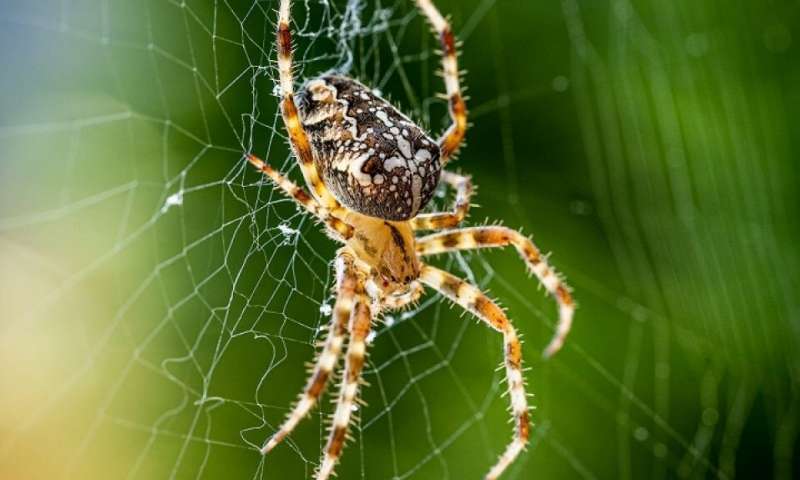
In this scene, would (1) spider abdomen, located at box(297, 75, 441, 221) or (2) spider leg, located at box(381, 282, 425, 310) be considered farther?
(2) spider leg, located at box(381, 282, 425, 310)

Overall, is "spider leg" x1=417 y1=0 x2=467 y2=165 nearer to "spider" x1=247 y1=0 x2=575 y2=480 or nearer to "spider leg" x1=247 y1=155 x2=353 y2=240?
"spider" x1=247 y1=0 x2=575 y2=480

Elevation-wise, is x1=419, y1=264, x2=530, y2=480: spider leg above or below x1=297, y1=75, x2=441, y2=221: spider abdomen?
below

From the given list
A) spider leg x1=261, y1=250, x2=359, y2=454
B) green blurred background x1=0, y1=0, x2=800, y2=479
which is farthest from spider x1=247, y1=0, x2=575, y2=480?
green blurred background x1=0, y1=0, x2=800, y2=479

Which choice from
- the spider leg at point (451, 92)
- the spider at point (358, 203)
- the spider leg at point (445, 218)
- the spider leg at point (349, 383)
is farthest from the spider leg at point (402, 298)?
the spider leg at point (451, 92)

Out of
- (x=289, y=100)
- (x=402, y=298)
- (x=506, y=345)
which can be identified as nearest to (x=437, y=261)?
(x=506, y=345)

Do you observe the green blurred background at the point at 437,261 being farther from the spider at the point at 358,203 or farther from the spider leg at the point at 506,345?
the spider leg at the point at 506,345

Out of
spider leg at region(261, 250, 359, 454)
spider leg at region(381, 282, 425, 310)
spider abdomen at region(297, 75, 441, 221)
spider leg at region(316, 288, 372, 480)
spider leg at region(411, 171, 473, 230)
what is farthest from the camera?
spider leg at region(411, 171, 473, 230)

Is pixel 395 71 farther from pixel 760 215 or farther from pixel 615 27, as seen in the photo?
pixel 760 215
